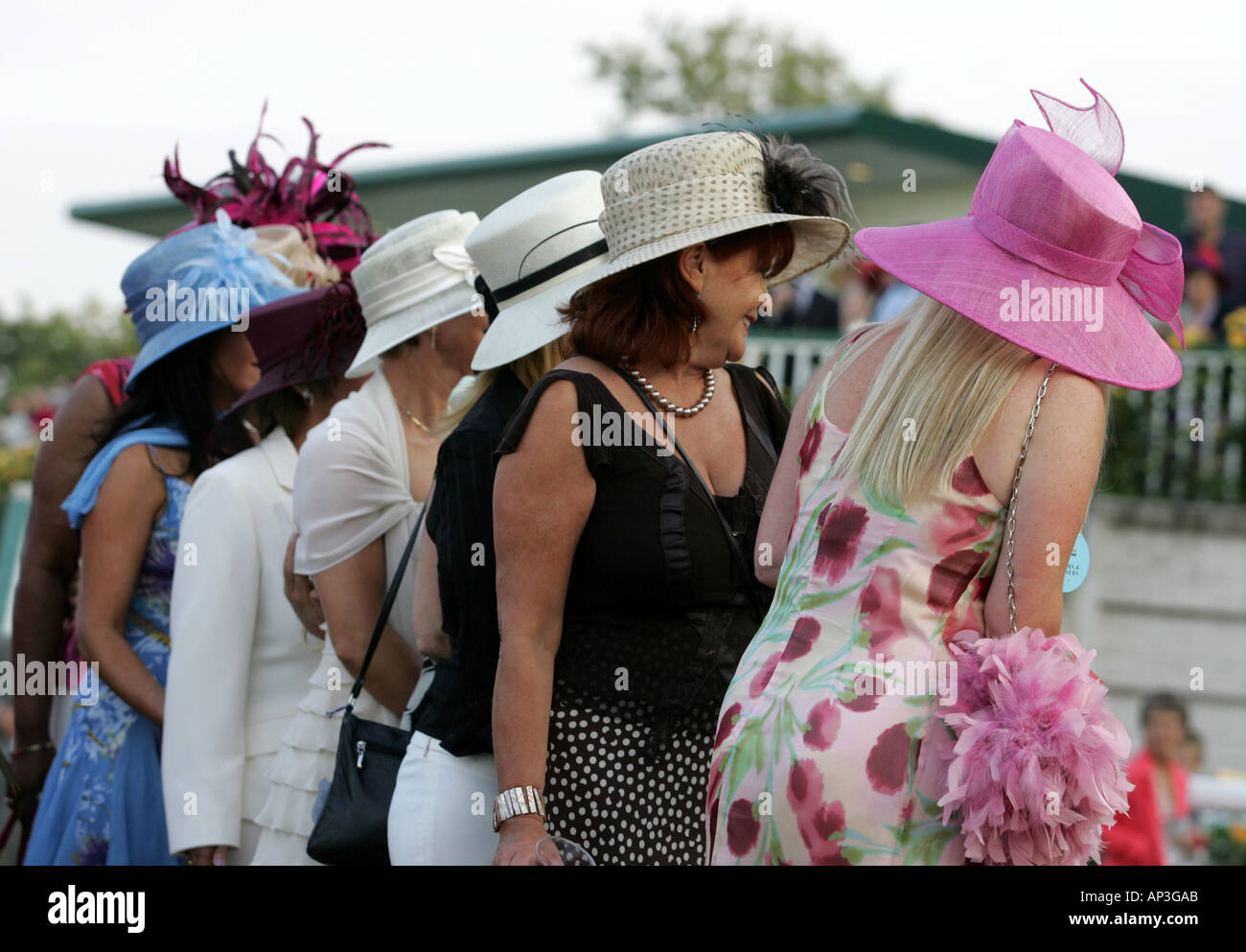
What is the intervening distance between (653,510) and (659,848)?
622mm

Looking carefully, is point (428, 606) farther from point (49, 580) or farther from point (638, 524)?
point (49, 580)

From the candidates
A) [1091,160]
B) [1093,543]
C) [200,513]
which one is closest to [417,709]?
[200,513]

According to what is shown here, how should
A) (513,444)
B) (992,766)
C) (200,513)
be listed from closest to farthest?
1. (992,766)
2. (513,444)
3. (200,513)

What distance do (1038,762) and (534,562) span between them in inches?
36.9

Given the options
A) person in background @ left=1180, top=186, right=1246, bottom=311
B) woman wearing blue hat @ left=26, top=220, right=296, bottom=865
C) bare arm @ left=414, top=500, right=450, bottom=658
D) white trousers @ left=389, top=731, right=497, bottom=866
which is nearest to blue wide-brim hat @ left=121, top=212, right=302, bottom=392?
woman wearing blue hat @ left=26, top=220, right=296, bottom=865

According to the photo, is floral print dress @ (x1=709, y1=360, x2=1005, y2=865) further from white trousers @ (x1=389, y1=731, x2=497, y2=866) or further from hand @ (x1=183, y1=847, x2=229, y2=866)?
hand @ (x1=183, y1=847, x2=229, y2=866)

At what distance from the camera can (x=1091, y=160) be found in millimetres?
2197

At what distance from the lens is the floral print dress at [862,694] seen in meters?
2.03

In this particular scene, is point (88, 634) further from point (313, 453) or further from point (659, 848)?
point (659, 848)

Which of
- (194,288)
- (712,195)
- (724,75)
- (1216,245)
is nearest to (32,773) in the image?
(194,288)

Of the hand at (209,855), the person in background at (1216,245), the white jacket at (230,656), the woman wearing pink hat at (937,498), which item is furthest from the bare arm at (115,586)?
the person in background at (1216,245)

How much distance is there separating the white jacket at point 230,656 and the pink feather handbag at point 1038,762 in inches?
81.9

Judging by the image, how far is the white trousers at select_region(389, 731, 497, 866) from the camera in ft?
8.64

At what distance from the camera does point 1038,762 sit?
6.20ft
